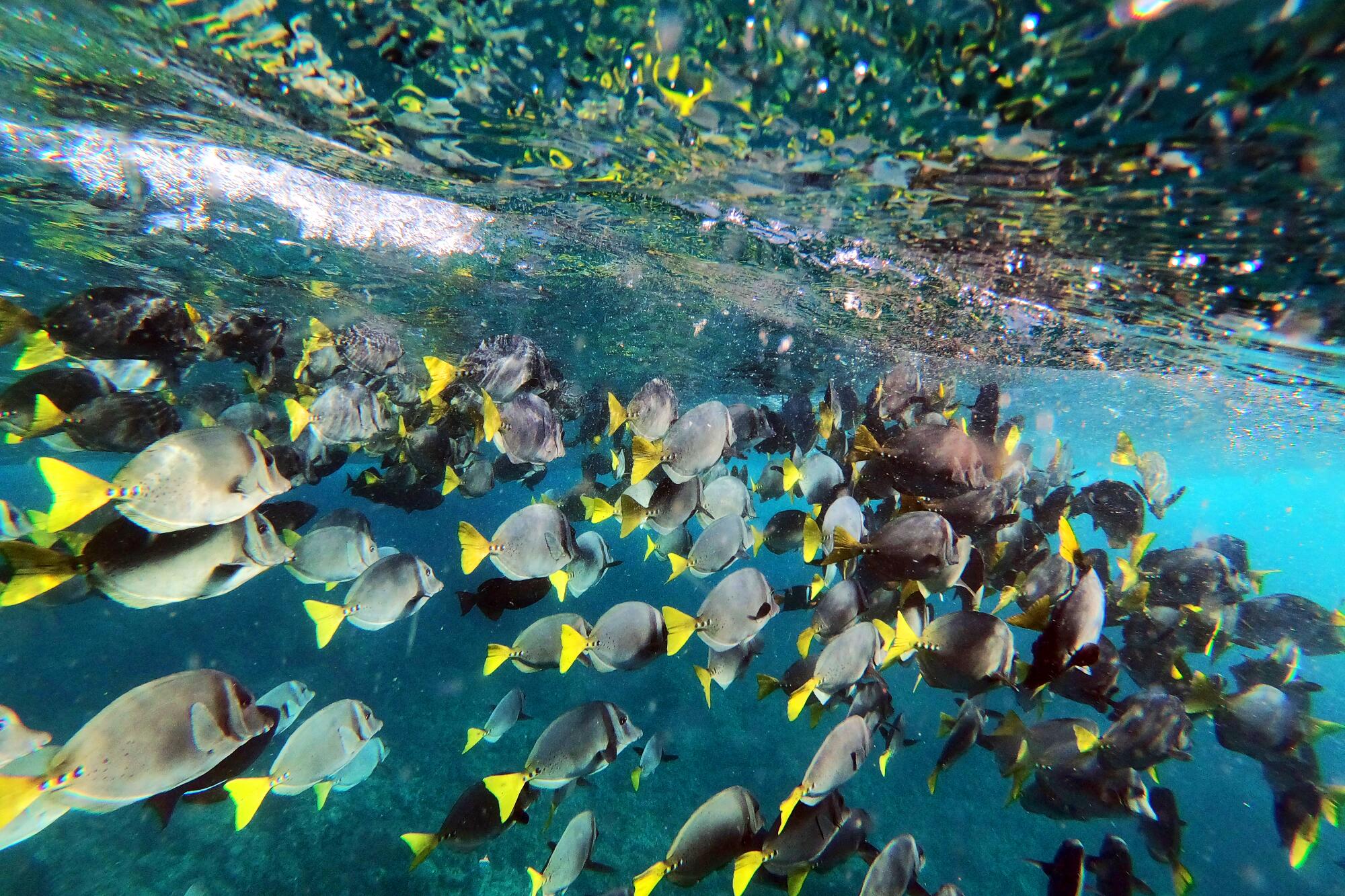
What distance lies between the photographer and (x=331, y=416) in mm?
6219

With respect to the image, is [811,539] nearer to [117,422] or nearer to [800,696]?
[800,696]

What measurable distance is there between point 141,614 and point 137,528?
92.2ft

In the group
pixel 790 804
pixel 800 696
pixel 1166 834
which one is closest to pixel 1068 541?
pixel 800 696

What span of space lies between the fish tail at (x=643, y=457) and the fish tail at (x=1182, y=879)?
5432mm

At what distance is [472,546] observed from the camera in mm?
4516

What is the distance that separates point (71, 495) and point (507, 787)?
3452 millimetres

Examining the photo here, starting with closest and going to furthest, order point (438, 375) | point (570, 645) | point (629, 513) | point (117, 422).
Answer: point (570, 645)
point (117, 422)
point (629, 513)
point (438, 375)

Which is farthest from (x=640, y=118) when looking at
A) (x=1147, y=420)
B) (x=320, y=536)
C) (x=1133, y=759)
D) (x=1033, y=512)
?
(x=1147, y=420)

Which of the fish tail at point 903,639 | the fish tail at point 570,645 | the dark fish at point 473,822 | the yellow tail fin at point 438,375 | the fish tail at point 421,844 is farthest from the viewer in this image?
the yellow tail fin at point 438,375

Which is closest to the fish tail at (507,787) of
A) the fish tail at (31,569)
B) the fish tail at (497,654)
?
the fish tail at (497,654)

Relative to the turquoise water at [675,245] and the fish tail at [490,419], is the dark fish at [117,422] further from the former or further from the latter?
the fish tail at [490,419]

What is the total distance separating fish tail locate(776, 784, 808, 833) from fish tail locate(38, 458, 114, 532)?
15.2ft

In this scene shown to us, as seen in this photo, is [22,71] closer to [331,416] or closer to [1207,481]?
[331,416]

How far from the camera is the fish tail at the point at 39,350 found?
15.1 feet
